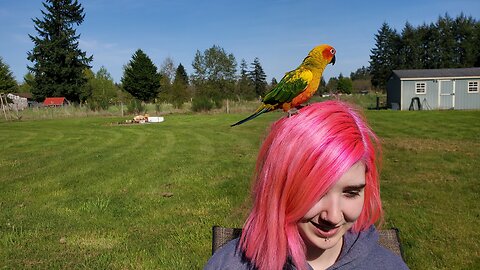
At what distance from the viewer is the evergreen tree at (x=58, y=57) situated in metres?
53.2

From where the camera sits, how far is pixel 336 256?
5.18ft

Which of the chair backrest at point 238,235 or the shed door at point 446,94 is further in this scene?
the shed door at point 446,94

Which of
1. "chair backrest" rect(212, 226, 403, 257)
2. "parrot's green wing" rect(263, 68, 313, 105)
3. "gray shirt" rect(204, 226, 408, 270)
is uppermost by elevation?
"parrot's green wing" rect(263, 68, 313, 105)

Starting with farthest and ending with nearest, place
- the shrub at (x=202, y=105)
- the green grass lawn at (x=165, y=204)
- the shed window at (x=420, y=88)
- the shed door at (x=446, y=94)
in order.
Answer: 1. the shrub at (x=202, y=105)
2. the shed window at (x=420, y=88)
3. the shed door at (x=446, y=94)
4. the green grass lawn at (x=165, y=204)

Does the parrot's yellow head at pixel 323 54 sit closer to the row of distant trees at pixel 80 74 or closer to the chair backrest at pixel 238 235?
the chair backrest at pixel 238 235

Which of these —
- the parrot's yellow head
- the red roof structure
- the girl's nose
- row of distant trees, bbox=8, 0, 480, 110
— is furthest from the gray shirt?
the red roof structure

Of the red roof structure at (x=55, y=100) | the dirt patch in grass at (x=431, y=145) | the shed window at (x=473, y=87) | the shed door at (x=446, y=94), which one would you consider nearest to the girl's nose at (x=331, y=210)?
the dirt patch in grass at (x=431, y=145)

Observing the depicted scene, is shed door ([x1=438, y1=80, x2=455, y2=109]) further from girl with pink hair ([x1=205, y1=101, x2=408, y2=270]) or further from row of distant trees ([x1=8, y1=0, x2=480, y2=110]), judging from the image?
girl with pink hair ([x1=205, y1=101, x2=408, y2=270])

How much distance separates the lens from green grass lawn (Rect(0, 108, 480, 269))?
159 inches

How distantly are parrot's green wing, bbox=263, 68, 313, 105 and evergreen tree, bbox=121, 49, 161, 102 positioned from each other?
59.8m

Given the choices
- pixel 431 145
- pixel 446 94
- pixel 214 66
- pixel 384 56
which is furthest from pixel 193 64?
pixel 431 145

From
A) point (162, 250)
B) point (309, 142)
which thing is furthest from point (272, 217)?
point (162, 250)

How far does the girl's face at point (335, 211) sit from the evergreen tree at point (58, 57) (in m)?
57.3

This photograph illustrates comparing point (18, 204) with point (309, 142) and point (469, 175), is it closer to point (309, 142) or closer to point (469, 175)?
point (309, 142)
